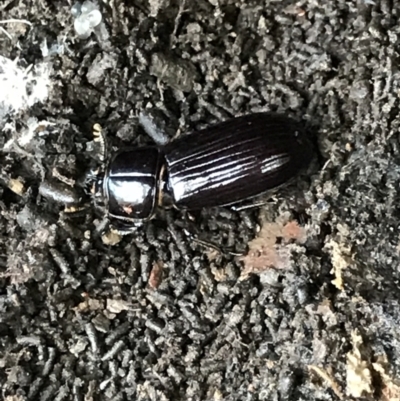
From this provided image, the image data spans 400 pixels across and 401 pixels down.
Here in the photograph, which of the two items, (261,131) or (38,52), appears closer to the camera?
(261,131)

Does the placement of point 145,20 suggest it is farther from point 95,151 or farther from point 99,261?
point 99,261

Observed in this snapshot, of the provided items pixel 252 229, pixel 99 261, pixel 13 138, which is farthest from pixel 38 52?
pixel 252 229

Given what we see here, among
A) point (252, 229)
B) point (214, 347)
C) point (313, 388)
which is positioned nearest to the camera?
point (313, 388)

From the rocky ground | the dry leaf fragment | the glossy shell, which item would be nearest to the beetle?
the glossy shell

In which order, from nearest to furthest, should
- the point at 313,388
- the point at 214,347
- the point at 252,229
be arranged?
the point at 313,388
the point at 214,347
the point at 252,229

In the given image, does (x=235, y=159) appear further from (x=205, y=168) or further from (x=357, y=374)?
(x=357, y=374)

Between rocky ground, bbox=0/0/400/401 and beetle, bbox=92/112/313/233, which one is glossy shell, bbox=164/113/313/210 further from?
rocky ground, bbox=0/0/400/401

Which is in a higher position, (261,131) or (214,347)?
(261,131)
